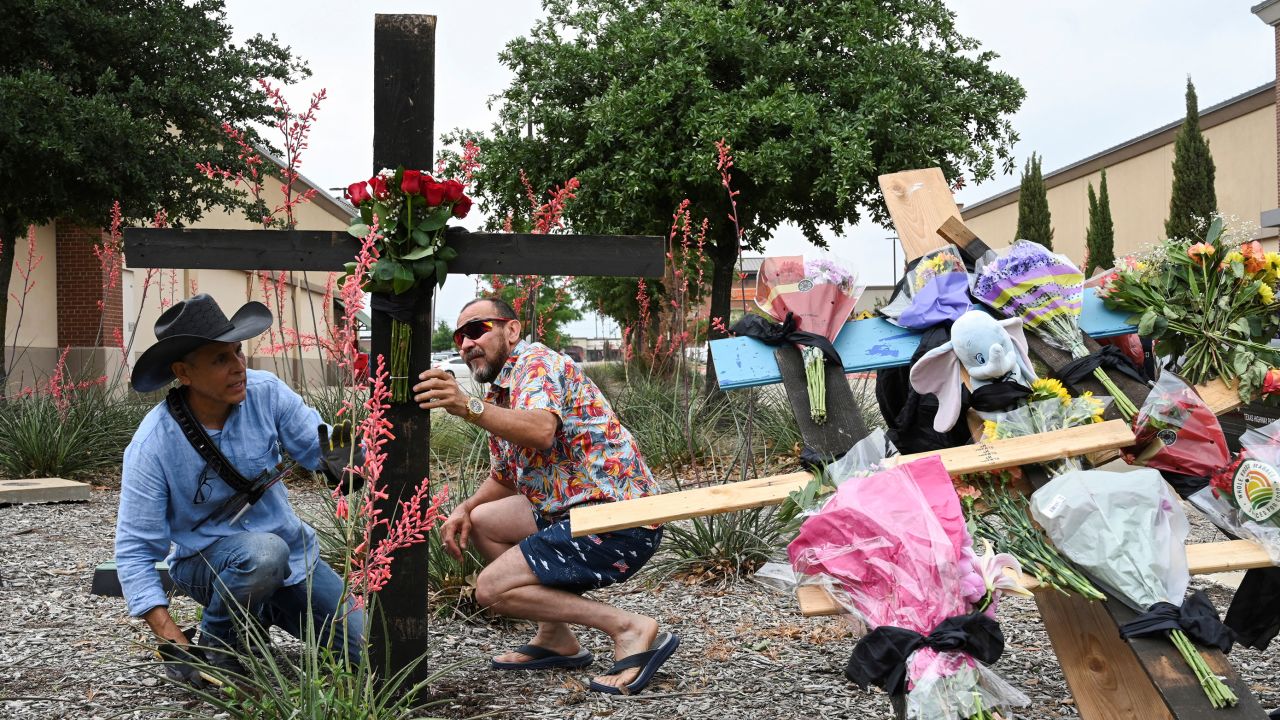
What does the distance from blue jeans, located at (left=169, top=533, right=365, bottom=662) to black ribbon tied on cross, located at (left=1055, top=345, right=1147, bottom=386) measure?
2.17 metres

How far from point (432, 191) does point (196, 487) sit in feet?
4.22

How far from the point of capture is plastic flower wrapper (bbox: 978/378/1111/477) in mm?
2672

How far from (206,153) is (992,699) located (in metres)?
12.2

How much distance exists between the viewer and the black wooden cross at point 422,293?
9.25 ft

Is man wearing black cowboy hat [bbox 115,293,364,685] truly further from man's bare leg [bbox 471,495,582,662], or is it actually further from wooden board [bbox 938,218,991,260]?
wooden board [bbox 938,218,991,260]

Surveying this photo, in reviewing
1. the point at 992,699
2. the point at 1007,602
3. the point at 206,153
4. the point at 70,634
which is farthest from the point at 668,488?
the point at 206,153

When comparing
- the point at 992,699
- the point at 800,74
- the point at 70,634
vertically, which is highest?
the point at 800,74

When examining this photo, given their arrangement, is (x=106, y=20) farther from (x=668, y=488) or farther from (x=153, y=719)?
(x=153, y=719)

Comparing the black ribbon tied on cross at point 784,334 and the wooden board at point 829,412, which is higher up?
the black ribbon tied on cross at point 784,334

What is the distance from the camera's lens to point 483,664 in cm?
370

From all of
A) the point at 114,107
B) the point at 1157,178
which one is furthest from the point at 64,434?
the point at 1157,178

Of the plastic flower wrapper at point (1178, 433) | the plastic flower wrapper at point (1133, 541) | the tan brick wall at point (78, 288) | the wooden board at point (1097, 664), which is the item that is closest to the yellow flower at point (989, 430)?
the plastic flower wrapper at point (1133, 541)

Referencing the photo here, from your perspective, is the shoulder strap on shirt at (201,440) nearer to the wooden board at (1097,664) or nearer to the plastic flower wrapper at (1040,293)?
the plastic flower wrapper at (1040,293)

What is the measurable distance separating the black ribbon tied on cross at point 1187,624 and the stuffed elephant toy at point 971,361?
A: 68cm
